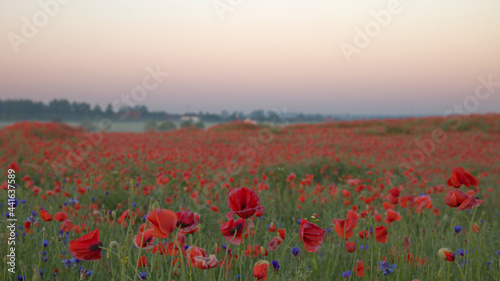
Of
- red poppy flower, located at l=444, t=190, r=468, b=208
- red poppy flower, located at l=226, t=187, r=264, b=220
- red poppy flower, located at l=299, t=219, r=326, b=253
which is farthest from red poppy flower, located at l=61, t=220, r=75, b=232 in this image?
red poppy flower, located at l=444, t=190, r=468, b=208

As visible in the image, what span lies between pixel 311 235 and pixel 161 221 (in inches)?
19.8

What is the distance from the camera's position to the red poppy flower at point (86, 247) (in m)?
1.23

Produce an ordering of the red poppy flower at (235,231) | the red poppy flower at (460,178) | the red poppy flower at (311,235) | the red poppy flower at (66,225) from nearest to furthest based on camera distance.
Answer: the red poppy flower at (311,235)
the red poppy flower at (235,231)
the red poppy flower at (460,178)
the red poppy flower at (66,225)

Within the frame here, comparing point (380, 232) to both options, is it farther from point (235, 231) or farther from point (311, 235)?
point (235, 231)

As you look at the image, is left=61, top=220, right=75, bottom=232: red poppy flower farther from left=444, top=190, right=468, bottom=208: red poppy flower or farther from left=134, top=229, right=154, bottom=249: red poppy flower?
left=444, top=190, right=468, bottom=208: red poppy flower

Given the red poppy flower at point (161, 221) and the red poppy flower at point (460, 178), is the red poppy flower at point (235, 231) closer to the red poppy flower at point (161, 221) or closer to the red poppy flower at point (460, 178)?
the red poppy flower at point (161, 221)

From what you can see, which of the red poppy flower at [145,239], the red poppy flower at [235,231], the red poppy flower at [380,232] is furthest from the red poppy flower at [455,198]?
the red poppy flower at [145,239]

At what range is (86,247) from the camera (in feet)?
4.09

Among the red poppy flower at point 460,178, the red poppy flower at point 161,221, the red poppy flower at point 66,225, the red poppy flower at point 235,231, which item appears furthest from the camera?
the red poppy flower at point 66,225

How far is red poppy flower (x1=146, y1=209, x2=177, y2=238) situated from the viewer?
45.4 inches

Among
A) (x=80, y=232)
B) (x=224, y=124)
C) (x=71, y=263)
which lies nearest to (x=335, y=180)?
(x=80, y=232)

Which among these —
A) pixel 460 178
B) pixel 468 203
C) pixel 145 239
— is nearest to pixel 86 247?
pixel 145 239

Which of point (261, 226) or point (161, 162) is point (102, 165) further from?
point (261, 226)

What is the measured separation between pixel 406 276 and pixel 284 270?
27.8 inches
